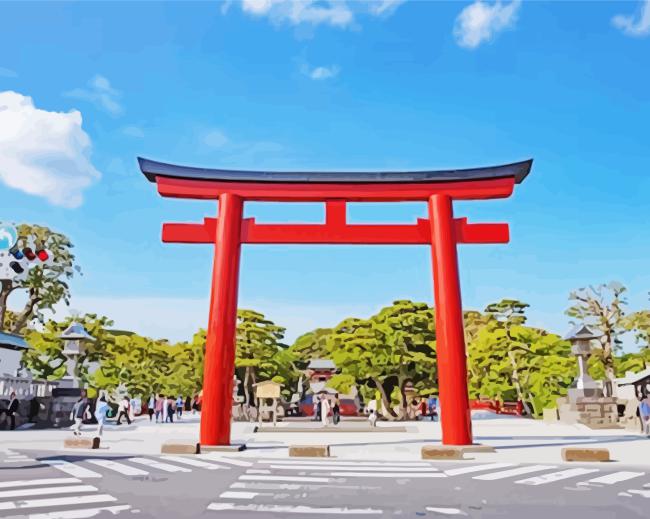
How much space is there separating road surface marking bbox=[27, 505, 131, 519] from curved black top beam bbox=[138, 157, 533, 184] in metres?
9.97

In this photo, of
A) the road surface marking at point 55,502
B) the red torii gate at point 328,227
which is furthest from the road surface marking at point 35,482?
the red torii gate at point 328,227

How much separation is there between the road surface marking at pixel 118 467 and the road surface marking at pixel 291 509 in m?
3.62

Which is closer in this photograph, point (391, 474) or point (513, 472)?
point (391, 474)

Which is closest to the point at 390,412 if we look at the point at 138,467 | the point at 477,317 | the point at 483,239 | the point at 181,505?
the point at 483,239

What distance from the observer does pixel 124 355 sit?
147ft

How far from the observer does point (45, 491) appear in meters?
8.06

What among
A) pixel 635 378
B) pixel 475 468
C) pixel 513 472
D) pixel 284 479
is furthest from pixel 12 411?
pixel 635 378

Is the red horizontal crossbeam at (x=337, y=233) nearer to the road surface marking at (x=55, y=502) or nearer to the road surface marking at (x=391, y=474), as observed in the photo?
the road surface marking at (x=391, y=474)

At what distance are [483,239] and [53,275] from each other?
102ft

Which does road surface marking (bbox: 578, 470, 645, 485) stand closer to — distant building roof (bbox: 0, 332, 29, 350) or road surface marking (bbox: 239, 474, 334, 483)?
road surface marking (bbox: 239, 474, 334, 483)

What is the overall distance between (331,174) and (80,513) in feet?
35.7

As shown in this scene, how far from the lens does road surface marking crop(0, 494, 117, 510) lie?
7.06 meters

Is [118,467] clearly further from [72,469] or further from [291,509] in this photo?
[291,509]

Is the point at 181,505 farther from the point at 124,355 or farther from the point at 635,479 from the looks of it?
the point at 124,355
